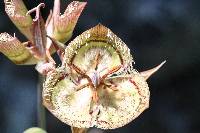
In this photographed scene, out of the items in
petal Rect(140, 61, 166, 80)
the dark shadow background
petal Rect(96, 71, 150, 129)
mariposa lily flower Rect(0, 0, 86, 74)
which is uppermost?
mariposa lily flower Rect(0, 0, 86, 74)

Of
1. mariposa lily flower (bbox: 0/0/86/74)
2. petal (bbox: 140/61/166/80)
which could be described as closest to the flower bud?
Answer: mariposa lily flower (bbox: 0/0/86/74)

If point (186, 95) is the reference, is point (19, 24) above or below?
above

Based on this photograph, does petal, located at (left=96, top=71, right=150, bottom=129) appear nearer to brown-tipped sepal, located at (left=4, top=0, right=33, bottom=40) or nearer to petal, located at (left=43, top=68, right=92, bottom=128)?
petal, located at (left=43, top=68, right=92, bottom=128)

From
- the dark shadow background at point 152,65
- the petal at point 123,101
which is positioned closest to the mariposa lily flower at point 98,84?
the petal at point 123,101

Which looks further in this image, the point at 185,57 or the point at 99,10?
the point at 99,10

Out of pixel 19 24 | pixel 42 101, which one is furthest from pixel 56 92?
pixel 19 24

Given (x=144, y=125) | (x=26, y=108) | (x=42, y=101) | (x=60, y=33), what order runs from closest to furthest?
(x=42, y=101), (x=60, y=33), (x=144, y=125), (x=26, y=108)

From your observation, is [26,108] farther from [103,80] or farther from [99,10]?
[103,80]
